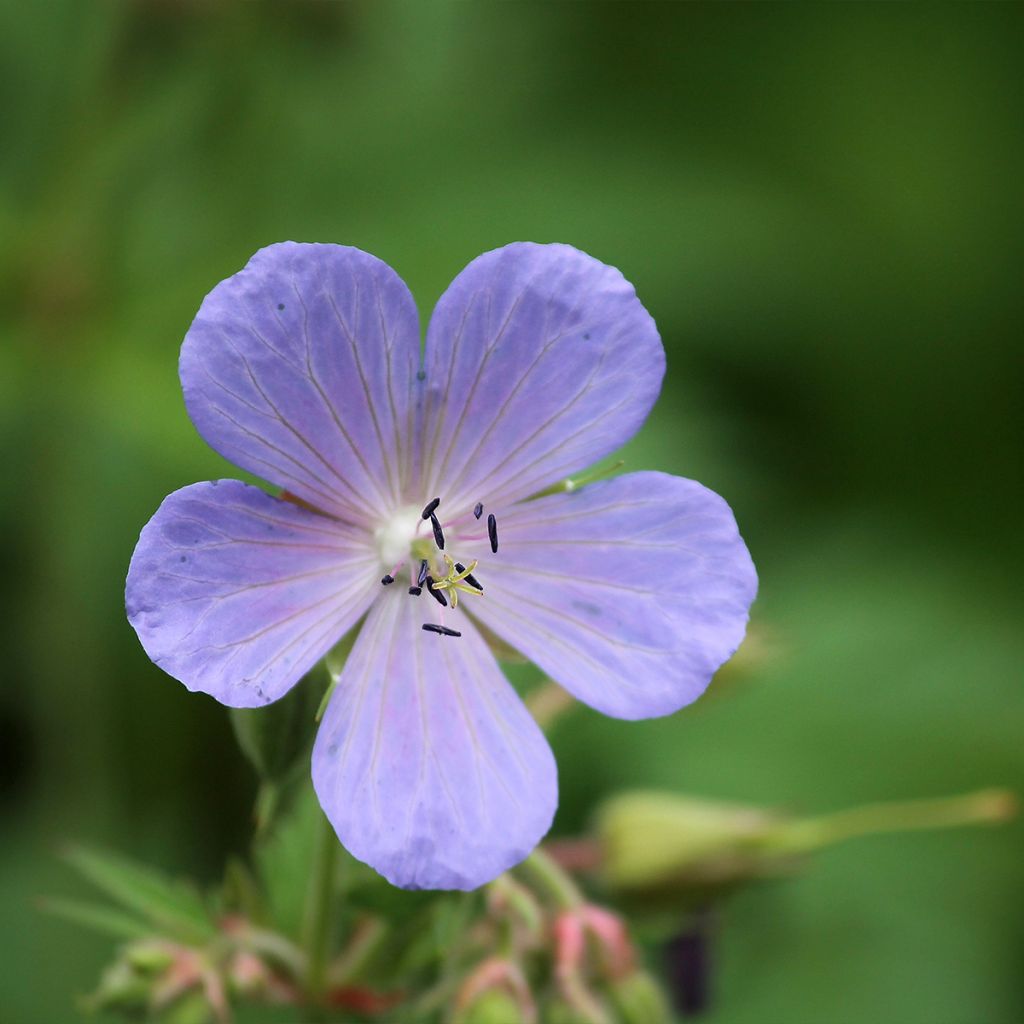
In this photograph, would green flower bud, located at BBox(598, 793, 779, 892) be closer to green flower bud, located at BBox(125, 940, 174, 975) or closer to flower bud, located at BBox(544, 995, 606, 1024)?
flower bud, located at BBox(544, 995, 606, 1024)

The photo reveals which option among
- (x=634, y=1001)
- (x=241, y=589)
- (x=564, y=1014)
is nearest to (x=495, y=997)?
(x=564, y=1014)

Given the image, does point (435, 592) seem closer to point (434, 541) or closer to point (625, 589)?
point (434, 541)

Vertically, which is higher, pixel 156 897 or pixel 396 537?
pixel 396 537

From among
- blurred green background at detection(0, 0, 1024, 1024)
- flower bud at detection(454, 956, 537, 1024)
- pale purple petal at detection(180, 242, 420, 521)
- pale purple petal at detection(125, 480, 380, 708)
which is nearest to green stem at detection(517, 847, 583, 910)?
flower bud at detection(454, 956, 537, 1024)

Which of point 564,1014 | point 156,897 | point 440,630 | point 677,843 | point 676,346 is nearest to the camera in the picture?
point 440,630

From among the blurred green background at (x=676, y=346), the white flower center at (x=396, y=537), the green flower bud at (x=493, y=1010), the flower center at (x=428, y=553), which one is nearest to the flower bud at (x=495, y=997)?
the green flower bud at (x=493, y=1010)

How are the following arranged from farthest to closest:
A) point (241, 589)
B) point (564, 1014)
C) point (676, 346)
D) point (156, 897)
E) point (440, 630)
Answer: point (676, 346)
point (156, 897)
point (564, 1014)
point (440, 630)
point (241, 589)

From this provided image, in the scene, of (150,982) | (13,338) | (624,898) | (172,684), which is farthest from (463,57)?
(150,982)

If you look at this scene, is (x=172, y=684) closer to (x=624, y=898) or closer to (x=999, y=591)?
(x=624, y=898)
